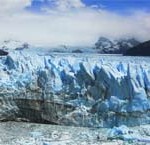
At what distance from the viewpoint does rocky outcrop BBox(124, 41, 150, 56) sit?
15963mm

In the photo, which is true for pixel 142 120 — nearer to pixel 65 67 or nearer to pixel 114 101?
pixel 114 101

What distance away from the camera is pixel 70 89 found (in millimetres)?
9492

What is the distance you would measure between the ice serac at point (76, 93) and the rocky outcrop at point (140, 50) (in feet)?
19.8

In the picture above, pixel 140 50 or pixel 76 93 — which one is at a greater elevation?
pixel 140 50

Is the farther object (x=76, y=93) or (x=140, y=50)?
(x=140, y=50)

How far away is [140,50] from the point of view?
1627 centimetres

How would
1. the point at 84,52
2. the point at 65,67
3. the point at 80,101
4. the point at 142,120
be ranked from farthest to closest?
1. the point at 84,52
2. the point at 65,67
3. the point at 80,101
4. the point at 142,120

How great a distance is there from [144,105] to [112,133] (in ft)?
2.85

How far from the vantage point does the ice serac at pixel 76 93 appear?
877 centimetres

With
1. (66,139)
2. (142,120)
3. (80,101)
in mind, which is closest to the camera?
(66,139)

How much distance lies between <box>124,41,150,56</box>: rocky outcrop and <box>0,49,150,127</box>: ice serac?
604 cm

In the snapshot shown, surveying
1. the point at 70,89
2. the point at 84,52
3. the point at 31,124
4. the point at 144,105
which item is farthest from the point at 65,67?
the point at 84,52

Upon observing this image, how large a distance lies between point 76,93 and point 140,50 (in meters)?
7.29

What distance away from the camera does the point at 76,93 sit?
30.7 ft
